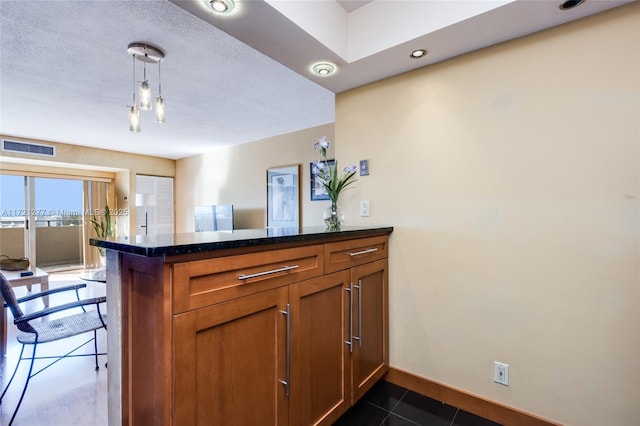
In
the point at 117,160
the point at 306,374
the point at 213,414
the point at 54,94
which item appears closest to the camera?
the point at 213,414

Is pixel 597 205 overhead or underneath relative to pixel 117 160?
underneath

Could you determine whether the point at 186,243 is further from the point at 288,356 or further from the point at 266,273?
the point at 288,356

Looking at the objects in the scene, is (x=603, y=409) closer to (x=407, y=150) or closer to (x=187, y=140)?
(x=407, y=150)

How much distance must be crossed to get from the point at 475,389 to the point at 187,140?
193 inches

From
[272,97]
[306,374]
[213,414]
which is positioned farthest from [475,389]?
[272,97]

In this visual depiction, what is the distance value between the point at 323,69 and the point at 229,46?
778mm

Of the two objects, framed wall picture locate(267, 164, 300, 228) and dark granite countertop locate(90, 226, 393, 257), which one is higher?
framed wall picture locate(267, 164, 300, 228)

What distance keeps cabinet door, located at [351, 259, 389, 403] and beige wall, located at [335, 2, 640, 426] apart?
0.11m

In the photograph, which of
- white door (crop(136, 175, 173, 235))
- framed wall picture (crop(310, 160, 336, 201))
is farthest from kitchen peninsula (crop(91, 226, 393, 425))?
white door (crop(136, 175, 173, 235))

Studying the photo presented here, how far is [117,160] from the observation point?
18.5 feet

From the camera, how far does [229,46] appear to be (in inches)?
85.3

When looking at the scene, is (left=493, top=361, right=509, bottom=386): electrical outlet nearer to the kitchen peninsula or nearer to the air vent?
the kitchen peninsula

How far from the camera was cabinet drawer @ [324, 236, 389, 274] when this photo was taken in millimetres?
1503

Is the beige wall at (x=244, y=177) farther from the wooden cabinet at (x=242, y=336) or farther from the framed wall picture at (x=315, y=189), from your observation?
the wooden cabinet at (x=242, y=336)
